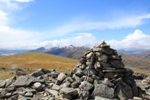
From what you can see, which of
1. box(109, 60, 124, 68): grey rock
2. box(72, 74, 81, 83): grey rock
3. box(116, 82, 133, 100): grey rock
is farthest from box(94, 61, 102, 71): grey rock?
box(116, 82, 133, 100): grey rock

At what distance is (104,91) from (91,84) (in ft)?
6.73

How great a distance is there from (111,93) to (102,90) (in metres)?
1.15

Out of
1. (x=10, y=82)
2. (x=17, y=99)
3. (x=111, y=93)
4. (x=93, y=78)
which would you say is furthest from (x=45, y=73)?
(x=111, y=93)

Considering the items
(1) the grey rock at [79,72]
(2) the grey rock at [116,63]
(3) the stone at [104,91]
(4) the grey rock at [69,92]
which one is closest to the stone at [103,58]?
(2) the grey rock at [116,63]

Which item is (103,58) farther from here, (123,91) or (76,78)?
(123,91)

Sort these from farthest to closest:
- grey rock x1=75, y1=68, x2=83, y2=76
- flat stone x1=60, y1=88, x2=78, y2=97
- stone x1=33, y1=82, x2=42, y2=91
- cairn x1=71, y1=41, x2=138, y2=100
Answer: stone x1=33, y1=82, x2=42, y2=91 < grey rock x1=75, y1=68, x2=83, y2=76 < flat stone x1=60, y1=88, x2=78, y2=97 < cairn x1=71, y1=41, x2=138, y2=100

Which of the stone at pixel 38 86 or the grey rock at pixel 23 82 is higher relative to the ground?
the grey rock at pixel 23 82

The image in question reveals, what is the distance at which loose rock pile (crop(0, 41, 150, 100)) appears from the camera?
2492 centimetres

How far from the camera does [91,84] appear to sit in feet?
84.6

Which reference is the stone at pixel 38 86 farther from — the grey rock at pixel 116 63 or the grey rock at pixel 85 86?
the grey rock at pixel 116 63

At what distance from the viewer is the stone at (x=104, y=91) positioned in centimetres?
2434

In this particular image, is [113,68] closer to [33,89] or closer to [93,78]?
[93,78]

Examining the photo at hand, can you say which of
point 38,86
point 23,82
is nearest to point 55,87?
point 38,86

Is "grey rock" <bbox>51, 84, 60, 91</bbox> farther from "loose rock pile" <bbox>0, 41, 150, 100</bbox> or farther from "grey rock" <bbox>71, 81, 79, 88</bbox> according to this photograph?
"grey rock" <bbox>71, 81, 79, 88</bbox>
